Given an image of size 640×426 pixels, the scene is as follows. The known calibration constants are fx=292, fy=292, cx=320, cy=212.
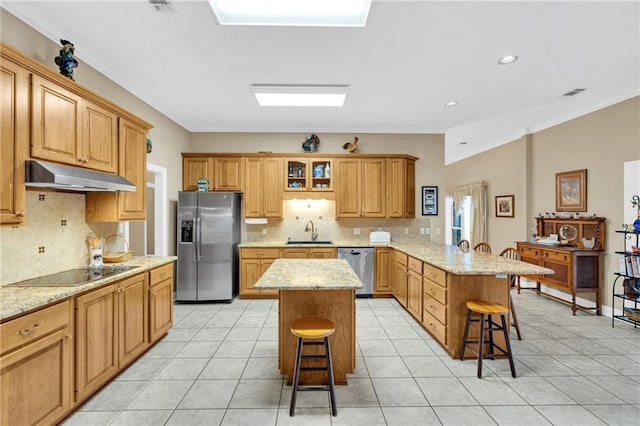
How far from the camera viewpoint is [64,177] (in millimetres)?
2068

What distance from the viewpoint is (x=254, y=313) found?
4.21 metres

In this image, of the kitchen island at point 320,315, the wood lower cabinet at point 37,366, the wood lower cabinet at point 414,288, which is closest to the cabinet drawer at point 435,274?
the wood lower cabinet at point 414,288

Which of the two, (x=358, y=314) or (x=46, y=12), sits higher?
(x=46, y=12)

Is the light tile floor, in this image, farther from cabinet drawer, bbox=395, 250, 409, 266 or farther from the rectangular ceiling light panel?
the rectangular ceiling light panel

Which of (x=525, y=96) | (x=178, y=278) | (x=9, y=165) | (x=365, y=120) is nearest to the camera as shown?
(x=9, y=165)

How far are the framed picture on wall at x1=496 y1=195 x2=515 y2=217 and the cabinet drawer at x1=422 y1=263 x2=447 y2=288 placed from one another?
12.1 ft

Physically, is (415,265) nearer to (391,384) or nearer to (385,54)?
(391,384)

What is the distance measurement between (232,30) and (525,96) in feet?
12.3

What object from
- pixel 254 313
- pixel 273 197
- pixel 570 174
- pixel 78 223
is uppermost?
pixel 570 174

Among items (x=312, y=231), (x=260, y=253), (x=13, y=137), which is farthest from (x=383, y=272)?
(x=13, y=137)

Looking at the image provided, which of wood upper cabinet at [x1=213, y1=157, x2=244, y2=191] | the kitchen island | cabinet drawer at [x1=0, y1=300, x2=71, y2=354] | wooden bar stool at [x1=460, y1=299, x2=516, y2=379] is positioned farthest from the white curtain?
cabinet drawer at [x1=0, y1=300, x2=71, y2=354]

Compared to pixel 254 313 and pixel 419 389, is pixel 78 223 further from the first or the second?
pixel 419 389

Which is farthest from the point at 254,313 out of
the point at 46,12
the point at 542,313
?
the point at 542,313

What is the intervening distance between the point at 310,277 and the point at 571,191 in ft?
15.6
